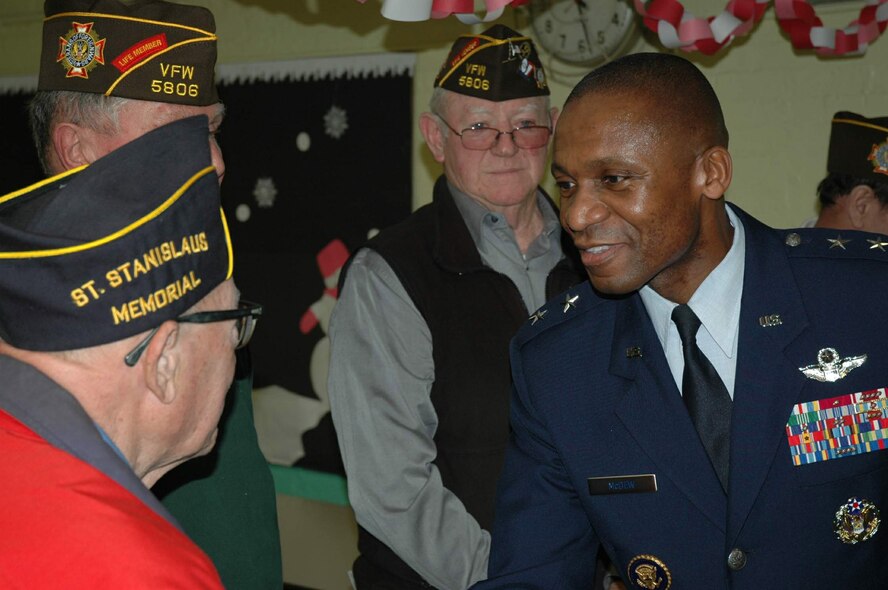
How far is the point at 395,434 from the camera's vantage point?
2.25m

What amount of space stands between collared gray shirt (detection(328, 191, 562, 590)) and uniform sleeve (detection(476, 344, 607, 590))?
40 cm

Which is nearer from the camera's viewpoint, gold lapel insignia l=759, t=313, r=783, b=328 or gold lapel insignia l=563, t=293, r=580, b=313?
gold lapel insignia l=759, t=313, r=783, b=328

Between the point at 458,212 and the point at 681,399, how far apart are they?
37.7 inches

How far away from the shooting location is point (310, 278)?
515cm

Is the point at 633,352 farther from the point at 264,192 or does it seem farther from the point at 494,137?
the point at 264,192

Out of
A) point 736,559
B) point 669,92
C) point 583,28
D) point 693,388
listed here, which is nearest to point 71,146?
point 669,92

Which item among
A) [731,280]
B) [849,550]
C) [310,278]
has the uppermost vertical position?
[731,280]

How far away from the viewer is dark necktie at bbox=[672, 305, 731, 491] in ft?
5.62

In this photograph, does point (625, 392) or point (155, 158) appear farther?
Result: point (625, 392)

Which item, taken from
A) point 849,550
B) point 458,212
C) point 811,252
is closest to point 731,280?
point 811,252

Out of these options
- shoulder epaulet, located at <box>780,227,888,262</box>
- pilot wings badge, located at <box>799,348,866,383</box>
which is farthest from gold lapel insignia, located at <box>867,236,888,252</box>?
pilot wings badge, located at <box>799,348,866,383</box>

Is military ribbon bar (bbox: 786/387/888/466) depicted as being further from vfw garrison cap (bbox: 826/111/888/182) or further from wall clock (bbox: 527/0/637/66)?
wall clock (bbox: 527/0/637/66)

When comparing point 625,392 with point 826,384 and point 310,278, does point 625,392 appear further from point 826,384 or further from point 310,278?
point 310,278

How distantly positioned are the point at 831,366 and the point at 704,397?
0.22 m
